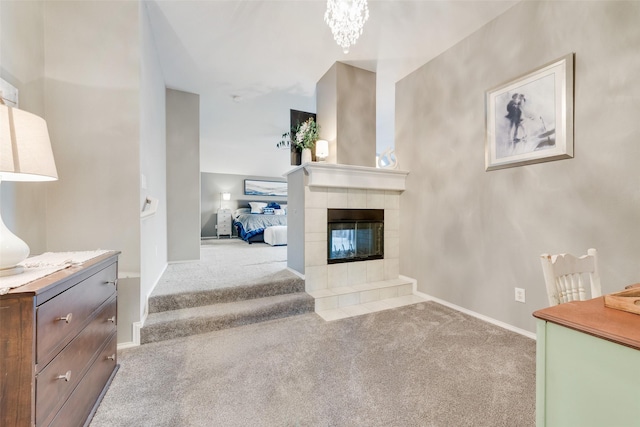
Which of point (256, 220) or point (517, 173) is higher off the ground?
point (517, 173)

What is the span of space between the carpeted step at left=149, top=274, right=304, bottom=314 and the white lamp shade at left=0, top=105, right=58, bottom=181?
1.52 meters

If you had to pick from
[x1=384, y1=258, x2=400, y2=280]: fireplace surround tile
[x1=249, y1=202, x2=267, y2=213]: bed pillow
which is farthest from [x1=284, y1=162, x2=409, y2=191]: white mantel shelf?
[x1=249, y1=202, x2=267, y2=213]: bed pillow

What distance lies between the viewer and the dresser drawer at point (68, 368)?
3.04ft

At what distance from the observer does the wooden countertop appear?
0.66 metres

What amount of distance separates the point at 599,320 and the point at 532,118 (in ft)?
6.36

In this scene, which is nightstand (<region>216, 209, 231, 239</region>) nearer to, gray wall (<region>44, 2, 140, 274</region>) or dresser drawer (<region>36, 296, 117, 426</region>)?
gray wall (<region>44, 2, 140, 274</region>)

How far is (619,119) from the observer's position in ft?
5.40

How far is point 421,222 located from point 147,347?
297cm

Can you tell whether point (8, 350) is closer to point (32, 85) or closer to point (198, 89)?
point (32, 85)

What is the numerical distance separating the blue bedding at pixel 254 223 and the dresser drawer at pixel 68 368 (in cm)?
476

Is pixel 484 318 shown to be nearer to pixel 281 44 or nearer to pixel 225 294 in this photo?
pixel 225 294

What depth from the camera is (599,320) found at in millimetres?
755

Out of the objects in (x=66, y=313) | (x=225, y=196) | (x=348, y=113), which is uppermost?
(x=348, y=113)

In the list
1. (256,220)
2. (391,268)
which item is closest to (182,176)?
(256,220)
